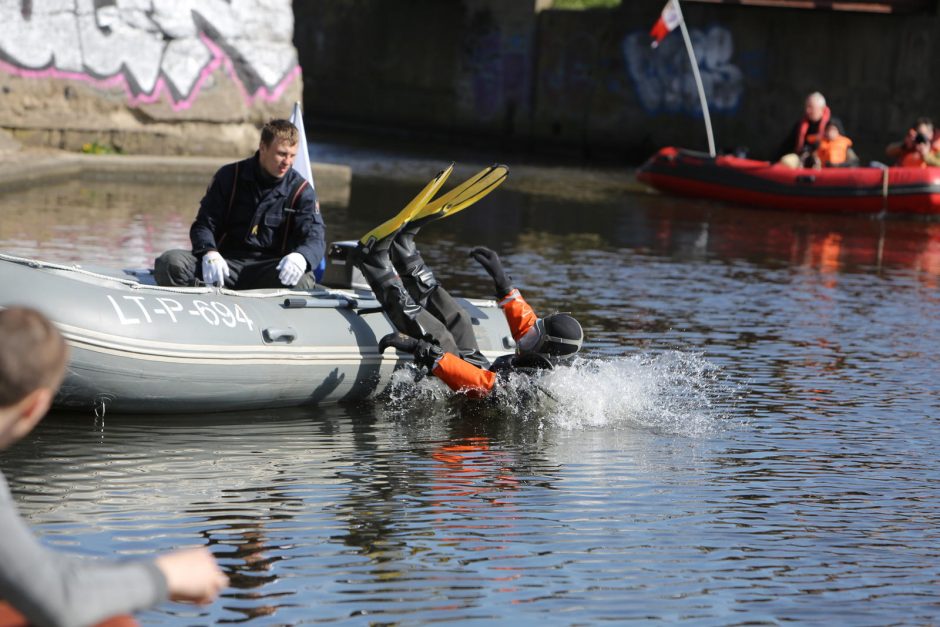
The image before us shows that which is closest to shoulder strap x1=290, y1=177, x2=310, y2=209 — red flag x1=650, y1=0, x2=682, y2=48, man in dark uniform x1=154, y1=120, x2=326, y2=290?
man in dark uniform x1=154, y1=120, x2=326, y2=290

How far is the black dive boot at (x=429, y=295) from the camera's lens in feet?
26.6

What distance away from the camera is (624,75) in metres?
27.9

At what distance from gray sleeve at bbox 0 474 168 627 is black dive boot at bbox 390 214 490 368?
5233 millimetres

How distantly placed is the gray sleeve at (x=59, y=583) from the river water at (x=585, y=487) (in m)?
1.76

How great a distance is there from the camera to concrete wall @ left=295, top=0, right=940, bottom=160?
2536 cm

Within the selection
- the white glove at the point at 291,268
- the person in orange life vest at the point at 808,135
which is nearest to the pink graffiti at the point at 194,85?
the person in orange life vest at the point at 808,135

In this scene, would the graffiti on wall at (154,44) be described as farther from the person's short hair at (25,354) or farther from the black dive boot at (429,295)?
the person's short hair at (25,354)

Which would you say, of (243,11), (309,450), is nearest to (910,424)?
(309,450)

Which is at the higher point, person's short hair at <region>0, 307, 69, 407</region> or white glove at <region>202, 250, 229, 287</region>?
person's short hair at <region>0, 307, 69, 407</region>

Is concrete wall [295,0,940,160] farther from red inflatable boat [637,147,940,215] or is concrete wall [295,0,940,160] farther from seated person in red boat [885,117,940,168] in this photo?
red inflatable boat [637,147,940,215]

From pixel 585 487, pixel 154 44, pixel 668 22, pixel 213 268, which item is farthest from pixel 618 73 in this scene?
pixel 585 487

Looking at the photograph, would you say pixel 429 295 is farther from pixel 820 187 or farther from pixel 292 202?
pixel 820 187

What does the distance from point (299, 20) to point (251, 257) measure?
86.5 feet

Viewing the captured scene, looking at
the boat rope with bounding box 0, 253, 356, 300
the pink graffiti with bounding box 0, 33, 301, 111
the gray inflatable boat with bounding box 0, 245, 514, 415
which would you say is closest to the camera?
the gray inflatable boat with bounding box 0, 245, 514, 415
